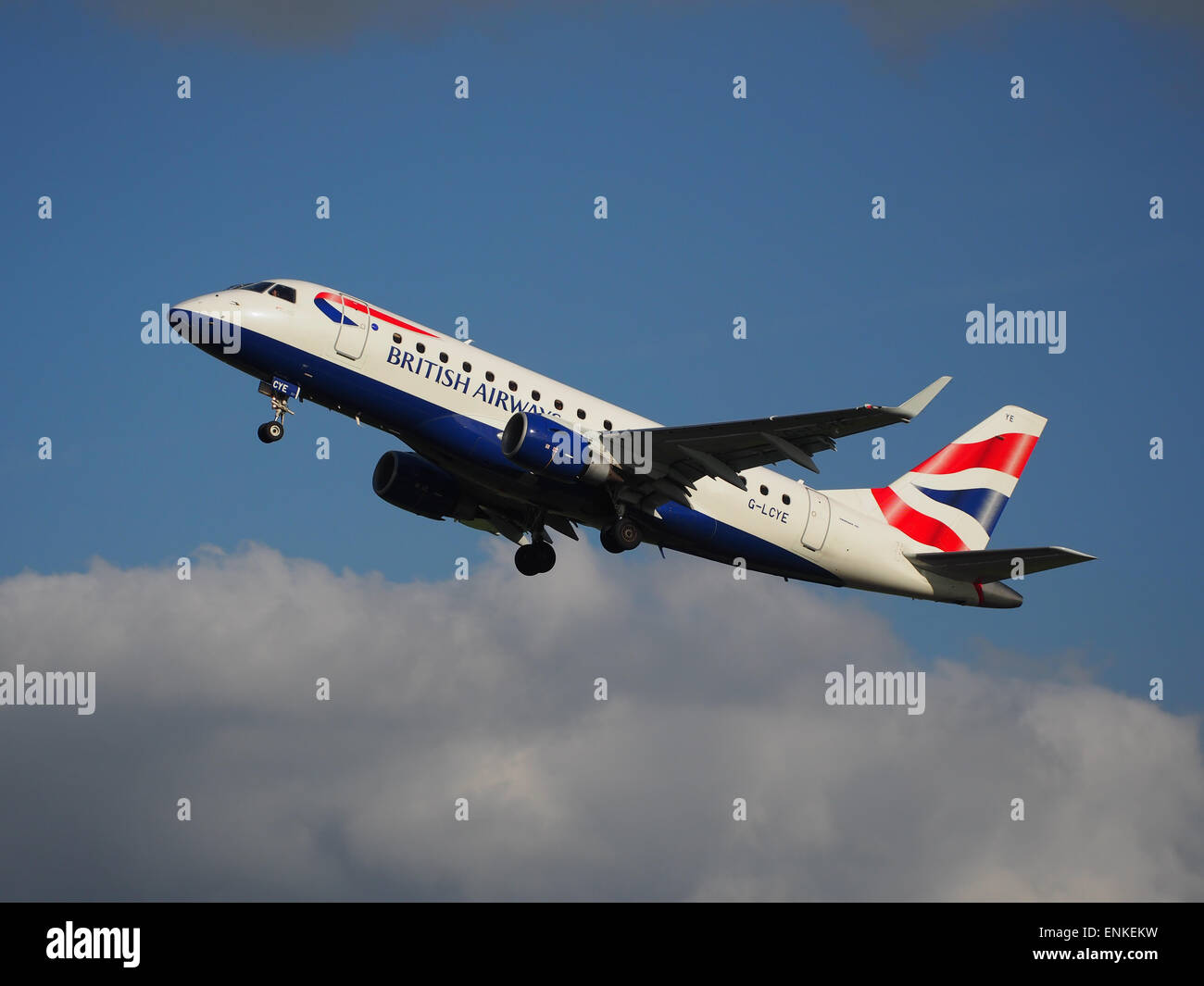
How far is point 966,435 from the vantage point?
52.5 m

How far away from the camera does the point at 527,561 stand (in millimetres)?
48375

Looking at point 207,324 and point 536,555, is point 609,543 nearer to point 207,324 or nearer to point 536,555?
point 536,555

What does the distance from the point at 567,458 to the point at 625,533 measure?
11.4ft

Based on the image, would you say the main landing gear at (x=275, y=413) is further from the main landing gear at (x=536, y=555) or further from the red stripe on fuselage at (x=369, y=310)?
the main landing gear at (x=536, y=555)

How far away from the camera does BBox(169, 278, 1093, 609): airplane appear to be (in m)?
40.5

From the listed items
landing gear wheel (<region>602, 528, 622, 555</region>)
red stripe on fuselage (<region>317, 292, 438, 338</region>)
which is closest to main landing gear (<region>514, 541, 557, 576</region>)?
landing gear wheel (<region>602, 528, 622, 555</region>)

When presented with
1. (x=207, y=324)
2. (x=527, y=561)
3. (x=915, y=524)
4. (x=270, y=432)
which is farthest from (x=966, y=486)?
(x=207, y=324)

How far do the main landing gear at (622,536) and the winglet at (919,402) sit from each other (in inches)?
366

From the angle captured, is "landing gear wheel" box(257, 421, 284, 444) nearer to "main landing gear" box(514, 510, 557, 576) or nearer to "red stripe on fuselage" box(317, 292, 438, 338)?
"red stripe on fuselage" box(317, 292, 438, 338)

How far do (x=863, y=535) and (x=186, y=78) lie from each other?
2472 centimetres
